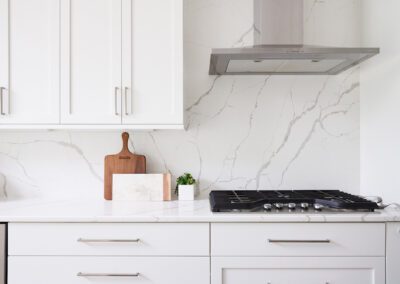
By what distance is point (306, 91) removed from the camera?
2.27 metres

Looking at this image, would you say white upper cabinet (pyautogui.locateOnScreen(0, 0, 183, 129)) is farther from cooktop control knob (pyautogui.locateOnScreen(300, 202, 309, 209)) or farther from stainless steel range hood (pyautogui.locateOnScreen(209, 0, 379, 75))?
cooktop control knob (pyautogui.locateOnScreen(300, 202, 309, 209))

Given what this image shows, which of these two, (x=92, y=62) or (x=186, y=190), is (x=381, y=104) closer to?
(x=186, y=190)

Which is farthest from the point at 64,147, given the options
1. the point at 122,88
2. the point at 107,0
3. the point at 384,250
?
the point at 384,250

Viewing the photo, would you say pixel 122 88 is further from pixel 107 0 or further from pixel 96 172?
pixel 96 172

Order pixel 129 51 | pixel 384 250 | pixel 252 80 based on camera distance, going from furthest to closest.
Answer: pixel 252 80 → pixel 129 51 → pixel 384 250

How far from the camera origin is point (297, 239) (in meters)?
1.64

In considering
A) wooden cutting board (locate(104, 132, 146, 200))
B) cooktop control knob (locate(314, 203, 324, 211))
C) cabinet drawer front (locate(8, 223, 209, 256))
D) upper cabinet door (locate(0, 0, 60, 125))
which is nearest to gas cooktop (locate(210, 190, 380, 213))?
cooktop control knob (locate(314, 203, 324, 211))

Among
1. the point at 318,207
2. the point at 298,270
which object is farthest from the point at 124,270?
the point at 318,207

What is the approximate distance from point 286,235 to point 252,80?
104 centimetres

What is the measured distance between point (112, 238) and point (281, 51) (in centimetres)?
121

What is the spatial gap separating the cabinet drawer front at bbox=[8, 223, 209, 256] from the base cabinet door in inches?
5.5

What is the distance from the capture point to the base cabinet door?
165cm

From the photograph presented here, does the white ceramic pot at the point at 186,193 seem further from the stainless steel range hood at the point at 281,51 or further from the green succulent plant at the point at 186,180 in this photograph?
the stainless steel range hood at the point at 281,51

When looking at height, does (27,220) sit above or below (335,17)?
below
